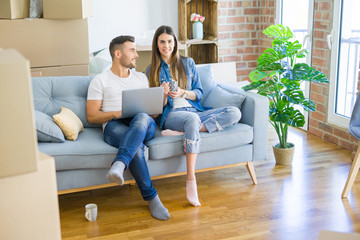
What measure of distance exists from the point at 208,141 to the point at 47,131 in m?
1.02

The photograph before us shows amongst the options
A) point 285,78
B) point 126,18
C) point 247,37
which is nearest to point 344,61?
point 285,78

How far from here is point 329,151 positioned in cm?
400

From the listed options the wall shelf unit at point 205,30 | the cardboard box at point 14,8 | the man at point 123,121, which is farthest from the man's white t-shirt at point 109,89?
the wall shelf unit at point 205,30

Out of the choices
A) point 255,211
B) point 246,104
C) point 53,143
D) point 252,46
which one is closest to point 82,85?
point 53,143

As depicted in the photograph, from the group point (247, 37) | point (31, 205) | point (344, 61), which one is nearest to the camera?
point (31, 205)

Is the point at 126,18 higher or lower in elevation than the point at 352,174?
higher

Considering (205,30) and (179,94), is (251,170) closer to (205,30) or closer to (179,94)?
(179,94)

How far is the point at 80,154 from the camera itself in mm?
2771

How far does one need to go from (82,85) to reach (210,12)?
7.49 feet

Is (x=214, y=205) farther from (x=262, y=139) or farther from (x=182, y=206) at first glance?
(x=262, y=139)

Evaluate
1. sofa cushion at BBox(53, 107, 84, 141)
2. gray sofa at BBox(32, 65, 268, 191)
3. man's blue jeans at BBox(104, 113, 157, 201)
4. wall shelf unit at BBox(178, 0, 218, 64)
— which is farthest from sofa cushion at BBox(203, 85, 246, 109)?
wall shelf unit at BBox(178, 0, 218, 64)

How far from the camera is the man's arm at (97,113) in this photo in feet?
10.1

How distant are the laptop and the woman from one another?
7.0 inches

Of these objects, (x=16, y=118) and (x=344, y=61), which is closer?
(x=16, y=118)
